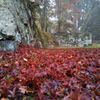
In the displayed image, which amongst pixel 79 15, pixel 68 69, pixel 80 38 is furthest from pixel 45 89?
pixel 79 15

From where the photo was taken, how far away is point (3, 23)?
772 cm

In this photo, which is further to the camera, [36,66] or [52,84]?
[36,66]

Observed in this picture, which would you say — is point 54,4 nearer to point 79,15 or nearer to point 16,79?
point 79,15

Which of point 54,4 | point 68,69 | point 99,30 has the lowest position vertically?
point 99,30

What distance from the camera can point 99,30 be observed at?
103ft

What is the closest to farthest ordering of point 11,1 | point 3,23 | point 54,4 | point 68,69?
point 68,69 → point 3,23 → point 11,1 → point 54,4

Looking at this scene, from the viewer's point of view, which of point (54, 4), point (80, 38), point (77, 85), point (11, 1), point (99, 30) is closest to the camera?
point (77, 85)

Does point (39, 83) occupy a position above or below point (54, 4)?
above

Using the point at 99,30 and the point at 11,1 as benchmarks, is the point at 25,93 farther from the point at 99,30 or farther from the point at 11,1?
the point at 99,30

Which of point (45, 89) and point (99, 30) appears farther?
point (99, 30)

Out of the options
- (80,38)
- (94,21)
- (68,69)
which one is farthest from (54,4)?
(68,69)

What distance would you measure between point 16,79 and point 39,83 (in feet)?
1.09

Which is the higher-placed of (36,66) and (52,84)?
(52,84)

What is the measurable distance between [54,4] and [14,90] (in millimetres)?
26890
